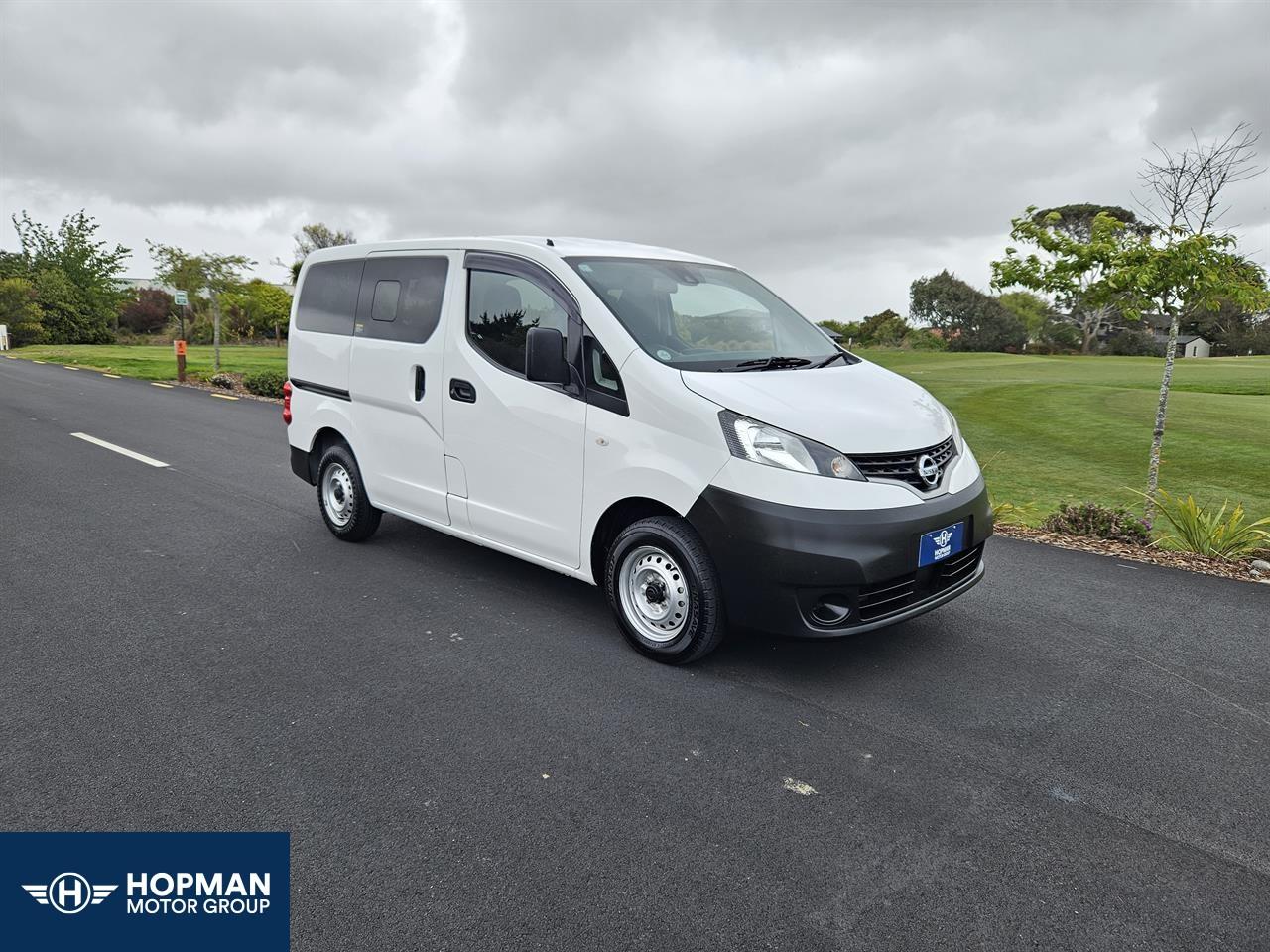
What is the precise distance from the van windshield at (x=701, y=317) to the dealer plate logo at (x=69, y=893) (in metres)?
2.92

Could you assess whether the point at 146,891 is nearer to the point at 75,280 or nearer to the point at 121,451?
the point at 121,451

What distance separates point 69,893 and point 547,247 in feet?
11.3

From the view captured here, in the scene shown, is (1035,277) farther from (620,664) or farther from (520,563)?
(620,664)

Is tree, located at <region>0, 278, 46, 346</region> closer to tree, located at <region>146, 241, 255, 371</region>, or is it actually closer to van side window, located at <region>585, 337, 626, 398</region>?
tree, located at <region>146, 241, 255, 371</region>

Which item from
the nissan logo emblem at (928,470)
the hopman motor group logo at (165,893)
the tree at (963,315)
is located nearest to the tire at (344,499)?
the hopman motor group logo at (165,893)

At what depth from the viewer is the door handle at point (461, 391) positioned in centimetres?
469

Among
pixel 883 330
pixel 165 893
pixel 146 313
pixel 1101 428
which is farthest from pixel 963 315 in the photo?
pixel 165 893

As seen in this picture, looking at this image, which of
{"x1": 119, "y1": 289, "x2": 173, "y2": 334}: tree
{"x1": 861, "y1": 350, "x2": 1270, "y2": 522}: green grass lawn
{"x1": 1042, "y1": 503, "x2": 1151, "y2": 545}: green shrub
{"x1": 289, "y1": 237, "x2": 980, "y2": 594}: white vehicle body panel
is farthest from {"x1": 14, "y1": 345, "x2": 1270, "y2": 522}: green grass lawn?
{"x1": 119, "y1": 289, "x2": 173, "y2": 334}: tree

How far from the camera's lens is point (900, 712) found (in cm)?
365

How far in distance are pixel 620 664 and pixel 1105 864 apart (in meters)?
2.16

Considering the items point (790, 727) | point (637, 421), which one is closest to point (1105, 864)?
point (790, 727)

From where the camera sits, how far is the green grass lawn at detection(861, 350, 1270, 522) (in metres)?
11.8

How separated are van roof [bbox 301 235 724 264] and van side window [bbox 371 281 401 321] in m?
0.24

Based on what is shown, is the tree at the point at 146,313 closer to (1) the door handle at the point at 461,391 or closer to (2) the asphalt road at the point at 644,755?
(2) the asphalt road at the point at 644,755
